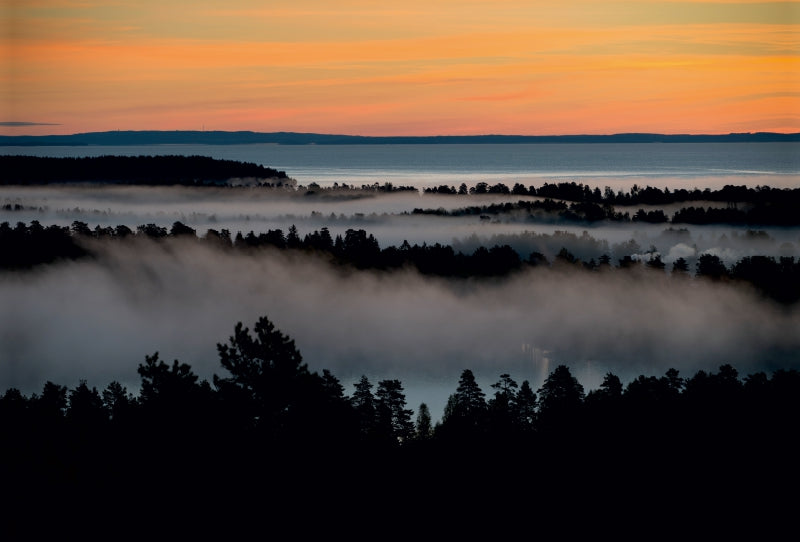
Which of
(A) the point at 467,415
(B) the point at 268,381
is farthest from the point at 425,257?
(B) the point at 268,381

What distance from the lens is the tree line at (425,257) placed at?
118 meters

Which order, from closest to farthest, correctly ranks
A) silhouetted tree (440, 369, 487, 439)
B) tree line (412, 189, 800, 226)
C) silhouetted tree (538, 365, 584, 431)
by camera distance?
silhouetted tree (440, 369, 487, 439) < silhouetted tree (538, 365, 584, 431) < tree line (412, 189, 800, 226)

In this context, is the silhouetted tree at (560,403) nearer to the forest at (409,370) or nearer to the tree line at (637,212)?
Answer: the forest at (409,370)

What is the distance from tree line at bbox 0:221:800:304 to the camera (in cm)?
11812

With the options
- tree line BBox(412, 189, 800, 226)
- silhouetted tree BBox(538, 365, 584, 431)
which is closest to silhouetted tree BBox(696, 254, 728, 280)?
tree line BBox(412, 189, 800, 226)

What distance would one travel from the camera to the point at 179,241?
162m

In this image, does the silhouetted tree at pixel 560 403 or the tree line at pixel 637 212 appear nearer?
the silhouetted tree at pixel 560 403

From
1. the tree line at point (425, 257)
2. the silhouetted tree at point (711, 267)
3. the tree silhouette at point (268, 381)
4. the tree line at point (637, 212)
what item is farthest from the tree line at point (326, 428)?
the tree line at point (637, 212)

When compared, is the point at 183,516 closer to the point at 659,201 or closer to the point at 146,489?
the point at 146,489

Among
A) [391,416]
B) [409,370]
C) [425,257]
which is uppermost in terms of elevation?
[391,416]

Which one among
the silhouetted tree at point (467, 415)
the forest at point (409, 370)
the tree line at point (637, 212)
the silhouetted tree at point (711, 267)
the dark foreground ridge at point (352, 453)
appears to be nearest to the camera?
the dark foreground ridge at point (352, 453)

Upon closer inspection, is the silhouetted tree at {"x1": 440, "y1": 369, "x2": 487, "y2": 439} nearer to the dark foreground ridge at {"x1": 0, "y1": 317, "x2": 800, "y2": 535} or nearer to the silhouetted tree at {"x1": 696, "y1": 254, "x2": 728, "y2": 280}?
the dark foreground ridge at {"x1": 0, "y1": 317, "x2": 800, "y2": 535}

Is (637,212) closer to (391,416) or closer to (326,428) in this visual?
(391,416)

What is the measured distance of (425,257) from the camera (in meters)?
133
